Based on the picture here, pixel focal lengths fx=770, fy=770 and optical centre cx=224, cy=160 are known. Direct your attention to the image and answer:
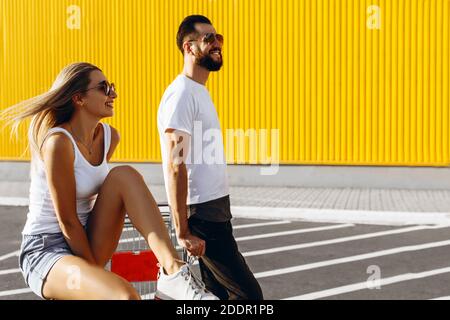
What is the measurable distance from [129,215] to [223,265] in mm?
691

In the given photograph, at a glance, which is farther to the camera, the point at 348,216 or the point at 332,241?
the point at 348,216

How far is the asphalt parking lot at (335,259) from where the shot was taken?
712cm

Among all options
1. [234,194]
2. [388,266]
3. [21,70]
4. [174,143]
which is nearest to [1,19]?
[21,70]

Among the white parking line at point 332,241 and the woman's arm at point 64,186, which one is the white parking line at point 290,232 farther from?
the woman's arm at point 64,186

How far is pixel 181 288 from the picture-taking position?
3484mm

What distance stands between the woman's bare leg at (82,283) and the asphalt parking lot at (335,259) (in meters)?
3.61

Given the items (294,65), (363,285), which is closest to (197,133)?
(363,285)

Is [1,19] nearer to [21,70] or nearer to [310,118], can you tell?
[21,70]

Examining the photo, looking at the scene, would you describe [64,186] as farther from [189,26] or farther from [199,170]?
[189,26]

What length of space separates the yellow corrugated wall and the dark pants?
11.2 metres

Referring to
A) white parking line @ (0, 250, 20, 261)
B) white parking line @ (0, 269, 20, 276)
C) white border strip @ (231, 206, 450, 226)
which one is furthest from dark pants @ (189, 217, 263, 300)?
white border strip @ (231, 206, 450, 226)

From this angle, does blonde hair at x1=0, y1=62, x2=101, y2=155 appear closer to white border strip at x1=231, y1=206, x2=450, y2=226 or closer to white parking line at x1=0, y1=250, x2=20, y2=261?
white parking line at x1=0, y1=250, x2=20, y2=261

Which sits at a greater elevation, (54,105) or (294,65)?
(294,65)

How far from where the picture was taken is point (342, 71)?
49.8 feet
